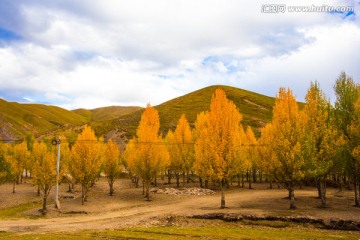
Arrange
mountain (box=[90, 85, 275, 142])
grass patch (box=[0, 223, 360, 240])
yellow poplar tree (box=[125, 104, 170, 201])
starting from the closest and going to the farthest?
grass patch (box=[0, 223, 360, 240]) → yellow poplar tree (box=[125, 104, 170, 201]) → mountain (box=[90, 85, 275, 142])

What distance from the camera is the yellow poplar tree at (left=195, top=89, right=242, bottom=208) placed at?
35.3 metres

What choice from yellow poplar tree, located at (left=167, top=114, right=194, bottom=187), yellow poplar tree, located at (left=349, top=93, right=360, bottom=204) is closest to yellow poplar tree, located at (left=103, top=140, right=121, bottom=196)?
yellow poplar tree, located at (left=167, top=114, right=194, bottom=187)

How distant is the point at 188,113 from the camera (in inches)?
6186

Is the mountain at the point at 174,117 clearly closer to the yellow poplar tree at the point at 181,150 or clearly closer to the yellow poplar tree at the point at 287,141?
the yellow poplar tree at the point at 181,150

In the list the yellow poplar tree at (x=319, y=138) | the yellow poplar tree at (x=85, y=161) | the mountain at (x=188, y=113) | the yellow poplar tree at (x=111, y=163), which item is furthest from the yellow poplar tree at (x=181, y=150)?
→ the mountain at (x=188, y=113)

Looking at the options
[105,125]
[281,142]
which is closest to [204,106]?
[105,125]

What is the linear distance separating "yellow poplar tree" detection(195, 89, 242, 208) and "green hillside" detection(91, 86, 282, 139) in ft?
296

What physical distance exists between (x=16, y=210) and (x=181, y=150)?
30461 mm

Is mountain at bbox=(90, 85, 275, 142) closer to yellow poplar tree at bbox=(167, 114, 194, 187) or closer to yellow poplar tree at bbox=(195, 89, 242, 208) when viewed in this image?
yellow poplar tree at bbox=(167, 114, 194, 187)

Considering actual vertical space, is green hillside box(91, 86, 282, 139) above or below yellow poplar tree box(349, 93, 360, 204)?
above

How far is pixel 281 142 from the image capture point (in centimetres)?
3388

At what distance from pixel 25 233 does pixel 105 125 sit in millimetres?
125724

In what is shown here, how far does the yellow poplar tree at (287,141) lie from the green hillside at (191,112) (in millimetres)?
92829

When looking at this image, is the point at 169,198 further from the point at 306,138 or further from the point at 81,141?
the point at 306,138
